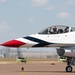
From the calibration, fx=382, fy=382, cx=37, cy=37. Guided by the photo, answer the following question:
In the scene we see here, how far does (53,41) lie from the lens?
27219 millimetres

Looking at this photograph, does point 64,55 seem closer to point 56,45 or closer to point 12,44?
point 56,45

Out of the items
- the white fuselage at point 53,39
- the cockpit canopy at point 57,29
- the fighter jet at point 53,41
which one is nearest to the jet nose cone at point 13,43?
the fighter jet at point 53,41

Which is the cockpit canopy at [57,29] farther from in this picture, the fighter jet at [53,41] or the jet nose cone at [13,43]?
the jet nose cone at [13,43]

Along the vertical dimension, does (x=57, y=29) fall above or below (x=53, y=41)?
above

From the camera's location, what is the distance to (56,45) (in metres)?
27.4

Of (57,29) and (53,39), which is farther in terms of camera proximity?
(57,29)

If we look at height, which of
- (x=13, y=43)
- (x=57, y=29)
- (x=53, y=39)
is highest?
(x=57, y=29)

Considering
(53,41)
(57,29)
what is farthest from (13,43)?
(57,29)

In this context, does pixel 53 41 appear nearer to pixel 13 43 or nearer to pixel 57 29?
pixel 57 29

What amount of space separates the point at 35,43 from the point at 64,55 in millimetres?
2218

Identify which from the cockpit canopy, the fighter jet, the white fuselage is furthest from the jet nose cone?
the cockpit canopy

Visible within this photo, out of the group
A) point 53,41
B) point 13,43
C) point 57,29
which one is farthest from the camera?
point 57,29

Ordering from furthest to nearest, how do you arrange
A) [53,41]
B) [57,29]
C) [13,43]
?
[57,29], [53,41], [13,43]

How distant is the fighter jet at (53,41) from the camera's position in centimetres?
2683
